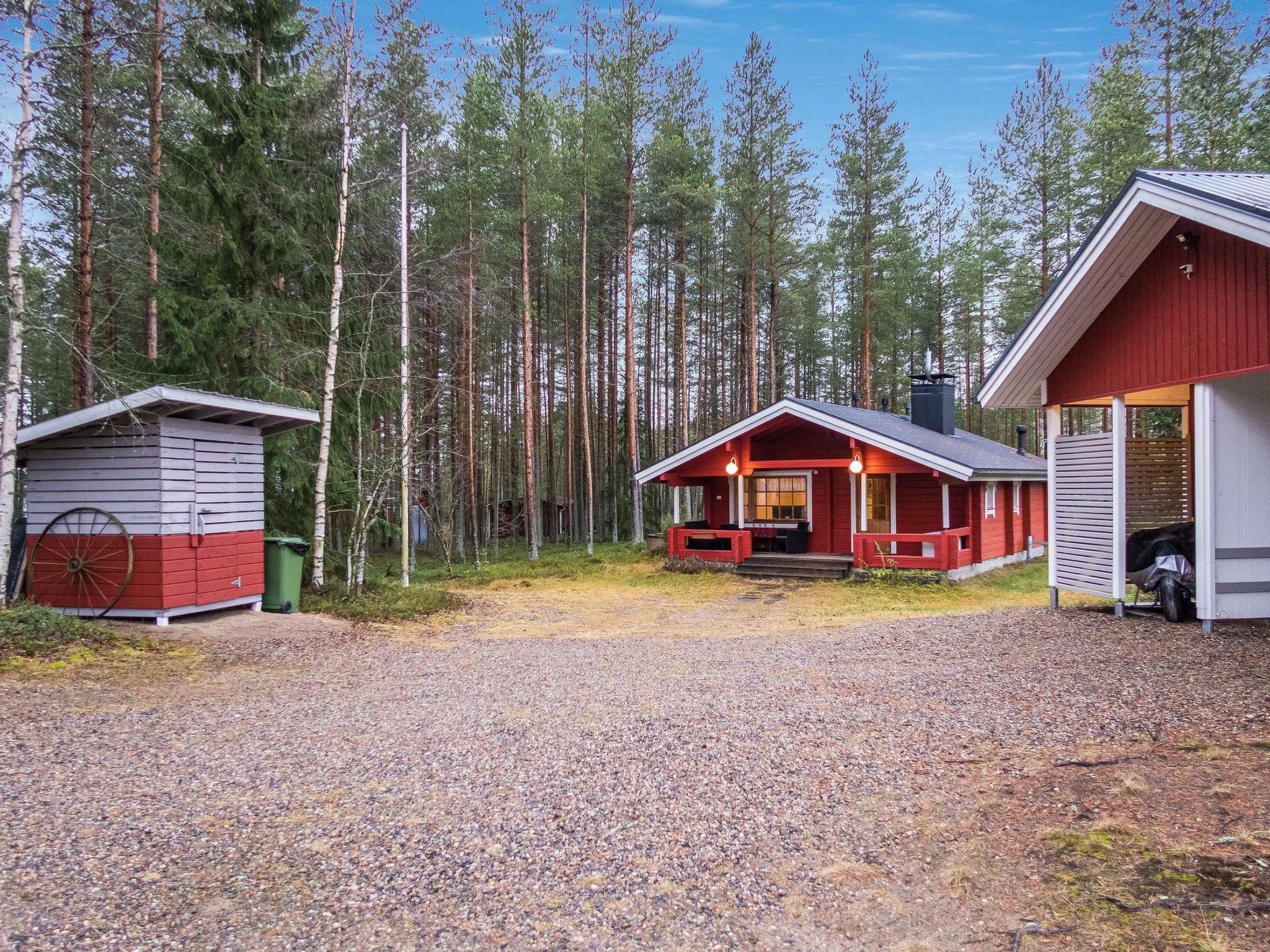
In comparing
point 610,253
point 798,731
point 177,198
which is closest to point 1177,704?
point 798,731

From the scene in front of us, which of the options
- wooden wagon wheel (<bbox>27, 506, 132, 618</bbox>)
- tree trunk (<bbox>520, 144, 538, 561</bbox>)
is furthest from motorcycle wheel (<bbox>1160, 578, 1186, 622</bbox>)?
tree trunk (<bbox>520, 144, 538, 561</bbox>)

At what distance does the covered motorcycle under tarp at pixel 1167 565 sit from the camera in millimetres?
7758

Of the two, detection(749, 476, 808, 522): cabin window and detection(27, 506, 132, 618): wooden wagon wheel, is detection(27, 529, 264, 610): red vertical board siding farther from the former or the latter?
detection(749, 476, 808, 522): cabin window

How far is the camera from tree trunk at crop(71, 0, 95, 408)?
382 inches

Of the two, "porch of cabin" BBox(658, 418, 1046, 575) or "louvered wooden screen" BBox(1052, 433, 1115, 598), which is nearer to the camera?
"louvered wooden screen" BBox(1052, 433, 1115, 598)

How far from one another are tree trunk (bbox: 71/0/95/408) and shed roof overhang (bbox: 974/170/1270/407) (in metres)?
12.3

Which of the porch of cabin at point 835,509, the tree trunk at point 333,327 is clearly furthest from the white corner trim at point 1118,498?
the tree trunk at point 333,327

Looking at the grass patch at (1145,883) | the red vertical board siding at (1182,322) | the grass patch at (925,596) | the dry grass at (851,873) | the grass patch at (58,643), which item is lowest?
the grass patch at (925,596)

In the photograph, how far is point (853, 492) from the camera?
1620cm

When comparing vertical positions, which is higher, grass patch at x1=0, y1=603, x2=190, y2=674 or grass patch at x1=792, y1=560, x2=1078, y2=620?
grass patch at x1=0, y1=603, x2=190, y2=674

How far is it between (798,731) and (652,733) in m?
1.00

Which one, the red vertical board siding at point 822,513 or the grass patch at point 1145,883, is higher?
the red vertical board siding at point 822,513

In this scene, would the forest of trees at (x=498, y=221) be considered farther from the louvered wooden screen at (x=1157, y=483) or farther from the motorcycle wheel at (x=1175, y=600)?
the motorcycle wheel at (x=1175, y=600)

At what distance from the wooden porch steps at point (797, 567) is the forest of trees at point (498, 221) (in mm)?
5909
